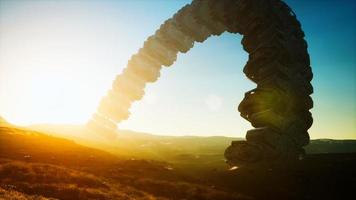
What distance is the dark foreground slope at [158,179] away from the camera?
656 inches

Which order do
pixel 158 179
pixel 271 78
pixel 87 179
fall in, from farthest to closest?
pixel 271 78, pixel 158 179, pixel 87 179

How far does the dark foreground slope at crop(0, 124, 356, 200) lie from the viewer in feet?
54.7

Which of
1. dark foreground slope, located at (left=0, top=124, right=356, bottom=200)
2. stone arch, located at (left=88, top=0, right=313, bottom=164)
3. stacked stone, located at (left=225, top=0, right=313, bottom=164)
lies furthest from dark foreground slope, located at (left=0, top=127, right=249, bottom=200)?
stone arch, located at (left=88, top=0, right=313, bottom=164)

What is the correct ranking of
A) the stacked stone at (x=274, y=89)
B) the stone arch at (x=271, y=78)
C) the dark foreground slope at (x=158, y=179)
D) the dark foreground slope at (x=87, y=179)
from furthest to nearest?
the stone arch at (x=271, y=78), the stacked stone at (x=274, y=89), the dark foreground slope at (x=158, y=179), the dark foreground slope at (x=87, y=179)

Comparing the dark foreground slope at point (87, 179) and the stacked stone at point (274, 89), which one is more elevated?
the stacked stone at point (274, 89)

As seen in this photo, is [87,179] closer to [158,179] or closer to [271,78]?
[158,179]

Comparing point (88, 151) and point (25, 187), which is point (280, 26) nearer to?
point (88, 151)

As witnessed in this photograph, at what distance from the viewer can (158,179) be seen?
839 inches

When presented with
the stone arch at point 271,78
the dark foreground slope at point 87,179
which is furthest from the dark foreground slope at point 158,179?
the stone arch at point 271,78

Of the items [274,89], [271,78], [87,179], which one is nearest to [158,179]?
[87,179]

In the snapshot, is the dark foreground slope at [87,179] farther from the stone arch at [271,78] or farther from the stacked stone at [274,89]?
the stone arch at [271,78]

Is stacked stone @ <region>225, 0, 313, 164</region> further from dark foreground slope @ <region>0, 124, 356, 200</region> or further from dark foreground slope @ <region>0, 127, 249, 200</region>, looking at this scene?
dark foreground slope @ <region>0, 127, 249, 200</region>

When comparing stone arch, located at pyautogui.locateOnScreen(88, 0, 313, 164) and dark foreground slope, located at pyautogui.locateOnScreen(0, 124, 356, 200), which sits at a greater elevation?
stone arch, located at pyautogui.locateOnScreen(88, 0, 313, 164)

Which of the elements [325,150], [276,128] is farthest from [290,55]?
[325,150]
